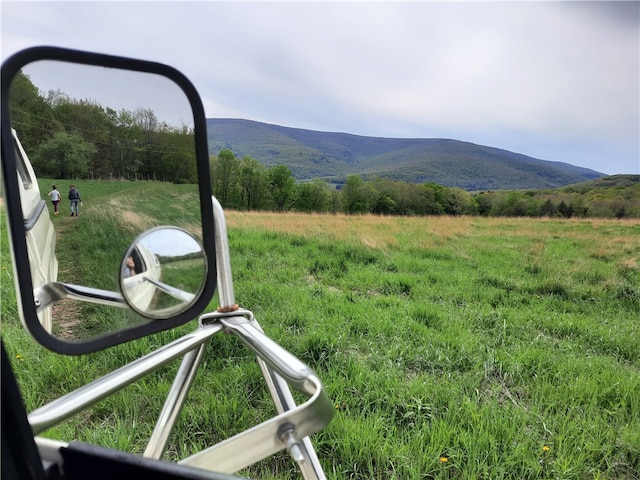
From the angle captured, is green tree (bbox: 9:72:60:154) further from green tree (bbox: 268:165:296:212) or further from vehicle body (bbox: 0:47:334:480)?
green tree (bbox: 268:165:296:212)

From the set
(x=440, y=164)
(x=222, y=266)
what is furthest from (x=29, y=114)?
(x=440, y=164)

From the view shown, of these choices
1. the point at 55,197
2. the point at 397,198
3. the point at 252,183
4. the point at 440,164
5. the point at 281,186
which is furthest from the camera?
the point at 440,164

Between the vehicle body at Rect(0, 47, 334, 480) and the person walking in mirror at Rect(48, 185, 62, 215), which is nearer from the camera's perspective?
the vehicle body at Rect(0, 47, 334, 480)

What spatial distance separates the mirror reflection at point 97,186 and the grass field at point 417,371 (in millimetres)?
17

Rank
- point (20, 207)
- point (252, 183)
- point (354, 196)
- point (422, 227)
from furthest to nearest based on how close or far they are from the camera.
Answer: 1. point (354, 196)
2. point (252, 183)
3. point (422, 227)
4. point (20, 207)

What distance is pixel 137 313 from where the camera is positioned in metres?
0.63

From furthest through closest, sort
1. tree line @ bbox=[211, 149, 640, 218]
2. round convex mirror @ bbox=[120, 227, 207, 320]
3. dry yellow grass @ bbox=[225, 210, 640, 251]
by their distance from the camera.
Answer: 1. tree line @ bbox=[211, 149, 640, 218]
2. dry yellow grass @ bbox=[225, 210, 640, 251]
3. round convex mirror @ bbox=[120, 227, 207, 320]

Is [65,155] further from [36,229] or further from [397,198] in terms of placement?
[397,198]

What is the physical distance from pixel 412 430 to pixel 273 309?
4.62 ft

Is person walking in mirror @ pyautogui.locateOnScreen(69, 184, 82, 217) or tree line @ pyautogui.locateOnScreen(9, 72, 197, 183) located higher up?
tree line @ pyautogui.locateOnScreen(9, 72, 197, 183)

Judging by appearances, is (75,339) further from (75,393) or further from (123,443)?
(123,443)

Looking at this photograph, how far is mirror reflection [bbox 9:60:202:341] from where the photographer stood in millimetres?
588

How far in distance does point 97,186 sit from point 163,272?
19cm

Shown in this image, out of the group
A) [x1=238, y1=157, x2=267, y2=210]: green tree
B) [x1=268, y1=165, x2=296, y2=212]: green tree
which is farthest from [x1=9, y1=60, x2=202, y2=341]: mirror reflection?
[x1=268, y1=165, x2=296, y2=212]: green tree
